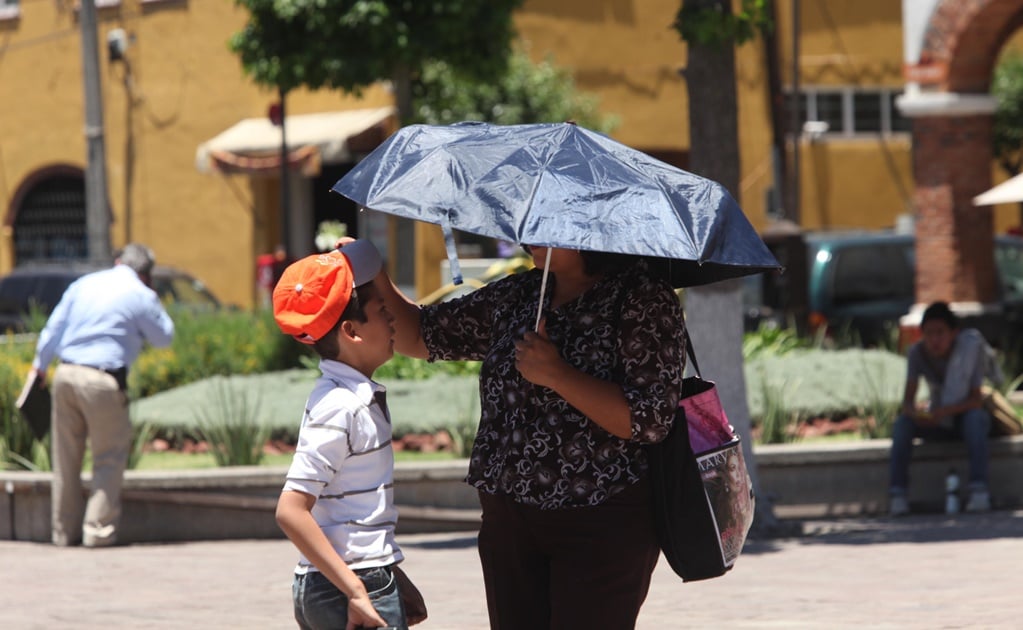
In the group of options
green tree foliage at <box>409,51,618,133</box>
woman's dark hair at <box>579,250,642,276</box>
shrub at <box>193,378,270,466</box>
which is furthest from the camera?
green tree foliage at <box>409,51,618,133</box>

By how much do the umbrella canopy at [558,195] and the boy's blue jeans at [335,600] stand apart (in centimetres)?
74

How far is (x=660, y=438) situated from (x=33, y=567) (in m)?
6.40

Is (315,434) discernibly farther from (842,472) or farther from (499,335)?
(842,472)

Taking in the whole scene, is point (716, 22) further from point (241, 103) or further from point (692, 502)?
point (241, 103)

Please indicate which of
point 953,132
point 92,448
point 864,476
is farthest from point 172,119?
point 864,476

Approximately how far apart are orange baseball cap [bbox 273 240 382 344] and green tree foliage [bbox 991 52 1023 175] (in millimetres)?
29380

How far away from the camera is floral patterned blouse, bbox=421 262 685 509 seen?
13.3 ft

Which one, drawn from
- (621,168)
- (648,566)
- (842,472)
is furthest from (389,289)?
(842,472)

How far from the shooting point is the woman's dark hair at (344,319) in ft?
13.4

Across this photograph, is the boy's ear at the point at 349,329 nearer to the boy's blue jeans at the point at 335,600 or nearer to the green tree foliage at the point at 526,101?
the boy's blue jeans at the point at 335,600

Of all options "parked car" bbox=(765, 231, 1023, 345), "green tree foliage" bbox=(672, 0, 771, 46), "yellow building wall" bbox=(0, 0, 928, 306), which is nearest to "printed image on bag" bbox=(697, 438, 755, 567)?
"green tree foliage" bbox=(672, 0, 771, 46)

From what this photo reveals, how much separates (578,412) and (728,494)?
0.43 meters

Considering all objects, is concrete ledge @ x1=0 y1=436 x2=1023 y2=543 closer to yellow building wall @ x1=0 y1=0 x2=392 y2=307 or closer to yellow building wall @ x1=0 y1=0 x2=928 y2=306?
yellow building wall @ x1=0 y1=0 x2=928 y2=306

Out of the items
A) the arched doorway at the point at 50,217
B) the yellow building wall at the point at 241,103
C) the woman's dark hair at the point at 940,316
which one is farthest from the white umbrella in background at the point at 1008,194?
the arched doorway at the point at 50,217
